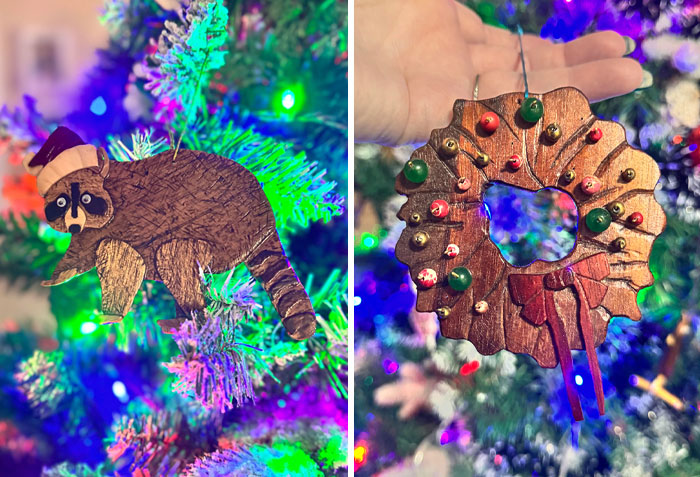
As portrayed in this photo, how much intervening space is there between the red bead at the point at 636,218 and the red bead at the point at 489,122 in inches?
8.0

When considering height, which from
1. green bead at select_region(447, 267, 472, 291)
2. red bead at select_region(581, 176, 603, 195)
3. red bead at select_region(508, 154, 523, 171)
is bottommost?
green bead at select_region(447, 267, 472, 291)

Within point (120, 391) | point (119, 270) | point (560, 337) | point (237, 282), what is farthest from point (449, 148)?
point (120, 391)

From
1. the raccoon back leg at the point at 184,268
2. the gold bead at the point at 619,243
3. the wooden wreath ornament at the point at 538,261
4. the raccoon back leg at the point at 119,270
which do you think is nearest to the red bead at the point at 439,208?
the wooden wreath ornament at the point at 538,261

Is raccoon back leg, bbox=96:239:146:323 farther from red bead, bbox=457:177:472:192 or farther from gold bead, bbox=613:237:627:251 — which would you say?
gold bead, bbox=613:237:627:251

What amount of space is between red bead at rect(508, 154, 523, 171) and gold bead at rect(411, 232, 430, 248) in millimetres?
145

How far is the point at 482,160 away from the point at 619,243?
0.65ft

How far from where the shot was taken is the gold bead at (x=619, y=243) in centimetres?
59

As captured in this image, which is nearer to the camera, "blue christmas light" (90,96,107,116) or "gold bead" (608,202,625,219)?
"gold bead" (608,202,625,219)

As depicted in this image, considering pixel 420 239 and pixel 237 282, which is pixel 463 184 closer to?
pixel 420 239

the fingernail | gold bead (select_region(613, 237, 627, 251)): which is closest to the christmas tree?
gold bead (select_region(613, 237, 627, 251))

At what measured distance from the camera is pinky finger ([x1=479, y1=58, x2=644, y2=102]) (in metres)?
0.76

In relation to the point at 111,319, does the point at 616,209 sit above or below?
above

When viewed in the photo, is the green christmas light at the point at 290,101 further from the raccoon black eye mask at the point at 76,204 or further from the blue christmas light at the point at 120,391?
the blue christmas light at the point at 120,391

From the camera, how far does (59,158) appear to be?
747 mm
